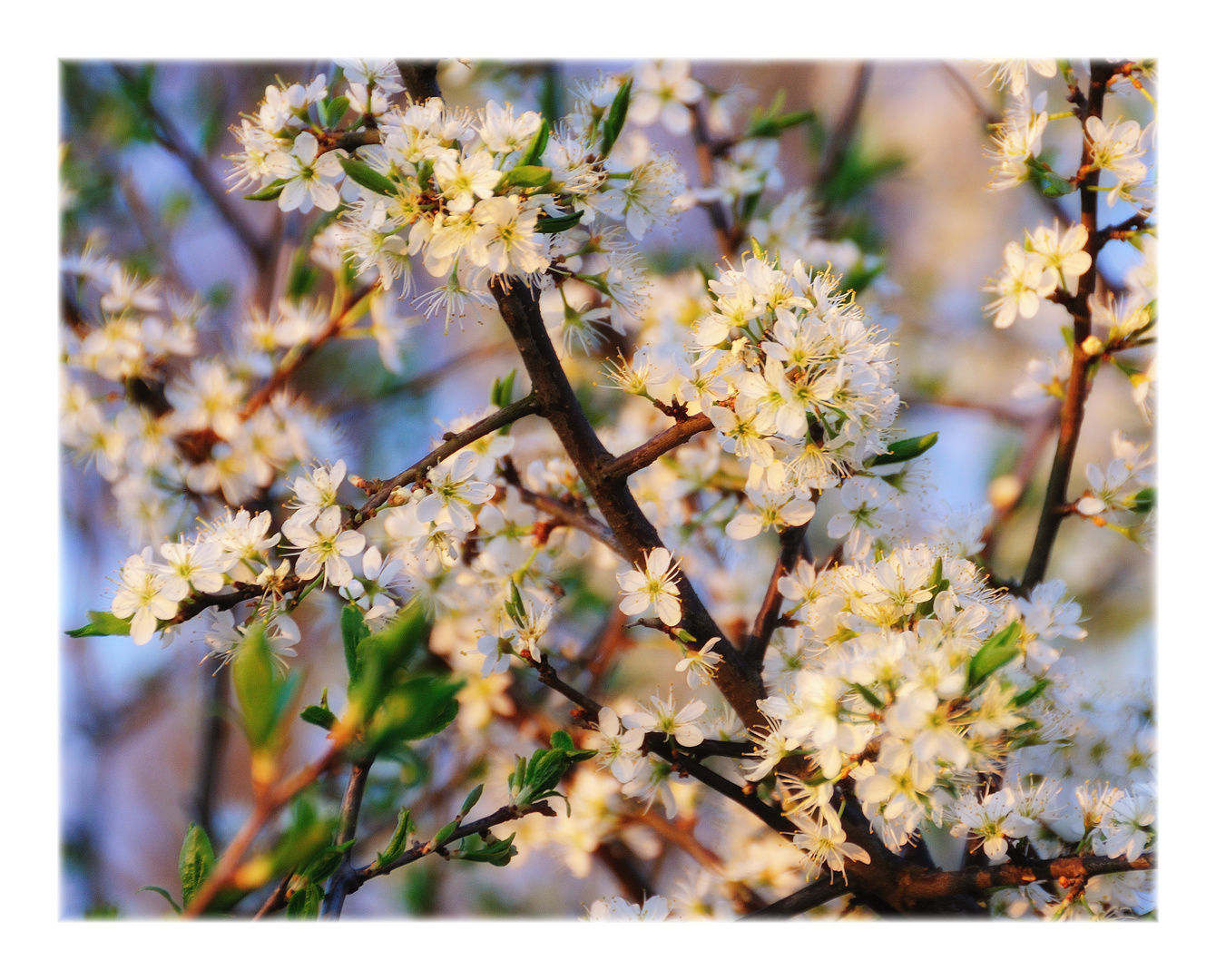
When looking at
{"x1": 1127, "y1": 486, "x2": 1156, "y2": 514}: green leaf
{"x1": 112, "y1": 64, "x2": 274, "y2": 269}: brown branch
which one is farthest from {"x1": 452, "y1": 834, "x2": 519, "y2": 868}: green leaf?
{"x1": 112, "y1": 64, "x2": 274, "y2": 269}: brown branch

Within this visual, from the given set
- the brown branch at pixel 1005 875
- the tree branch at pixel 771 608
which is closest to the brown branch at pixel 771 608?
the tree branch at pixel 771 608

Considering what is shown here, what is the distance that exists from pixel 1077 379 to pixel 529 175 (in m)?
0.58

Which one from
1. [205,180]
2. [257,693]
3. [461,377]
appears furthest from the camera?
[461,377]

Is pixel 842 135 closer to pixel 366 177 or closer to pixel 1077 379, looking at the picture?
pixel 1077 379

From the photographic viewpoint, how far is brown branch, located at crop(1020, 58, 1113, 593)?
0.76m

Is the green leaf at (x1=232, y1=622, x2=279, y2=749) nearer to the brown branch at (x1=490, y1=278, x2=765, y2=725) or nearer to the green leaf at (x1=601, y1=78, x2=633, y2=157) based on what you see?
the brown branch at (x1=490, y1=278, x2=765, y2=725)

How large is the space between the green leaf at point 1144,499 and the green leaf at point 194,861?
0.87 m

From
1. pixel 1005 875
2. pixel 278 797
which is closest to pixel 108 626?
pixel 278 797

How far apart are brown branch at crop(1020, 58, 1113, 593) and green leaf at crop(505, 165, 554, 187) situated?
53 cm

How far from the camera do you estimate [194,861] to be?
61 centimetres

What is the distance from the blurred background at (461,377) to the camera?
3.11 feet
